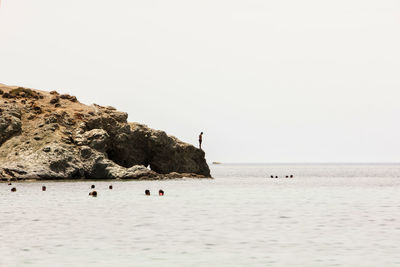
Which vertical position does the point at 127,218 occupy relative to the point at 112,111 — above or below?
below

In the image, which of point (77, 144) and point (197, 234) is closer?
point (197, 234)

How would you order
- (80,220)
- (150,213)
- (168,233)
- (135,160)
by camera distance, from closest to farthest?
(168,233) < (80,220) < (150,213) < (135,160)

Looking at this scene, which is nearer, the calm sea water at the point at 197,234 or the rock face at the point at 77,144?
the calm sea water at the point at 197,234

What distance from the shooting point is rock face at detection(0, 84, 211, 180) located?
9100 cm

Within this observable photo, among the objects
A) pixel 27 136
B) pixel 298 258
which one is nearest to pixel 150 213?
pixel 298 258

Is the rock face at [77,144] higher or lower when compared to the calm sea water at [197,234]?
higher

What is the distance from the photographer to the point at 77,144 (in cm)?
9725

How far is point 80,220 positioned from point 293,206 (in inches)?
749

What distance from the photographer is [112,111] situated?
110625 mm

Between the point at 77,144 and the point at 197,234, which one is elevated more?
the point at 77,144

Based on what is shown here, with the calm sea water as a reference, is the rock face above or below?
above

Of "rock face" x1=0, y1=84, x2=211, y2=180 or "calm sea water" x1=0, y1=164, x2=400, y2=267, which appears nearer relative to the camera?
"calm sea water" x1=0, y1=164, x2=400, y2=267

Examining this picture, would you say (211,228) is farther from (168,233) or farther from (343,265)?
(343,265)

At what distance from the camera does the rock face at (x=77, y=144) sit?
299ft
